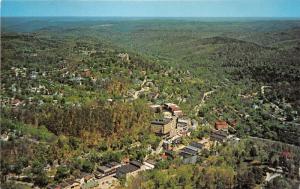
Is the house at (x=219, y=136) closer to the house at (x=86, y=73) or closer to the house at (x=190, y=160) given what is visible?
the house at (x=190, y=160)

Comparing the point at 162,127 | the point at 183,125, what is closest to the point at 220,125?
the point at 183,125

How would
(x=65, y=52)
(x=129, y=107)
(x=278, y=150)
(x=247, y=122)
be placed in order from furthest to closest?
(x=65, y=52) → (x=247, y=122) → (x=129, y=107) → (x=278, y=150)

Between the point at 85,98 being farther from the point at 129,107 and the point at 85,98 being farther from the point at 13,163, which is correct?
the point at 13,163

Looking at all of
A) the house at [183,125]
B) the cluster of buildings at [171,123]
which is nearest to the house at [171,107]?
the cluster of buildings at [171,123]

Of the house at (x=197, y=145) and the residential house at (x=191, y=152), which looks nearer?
the residential house at (x=191, y=152)

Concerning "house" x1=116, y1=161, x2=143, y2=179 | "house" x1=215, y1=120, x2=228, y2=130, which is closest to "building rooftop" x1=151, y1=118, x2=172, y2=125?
"house" x1=215, y1=120, x2=228, y2=130

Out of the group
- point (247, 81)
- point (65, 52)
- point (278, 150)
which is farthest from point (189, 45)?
point (278, 150)
